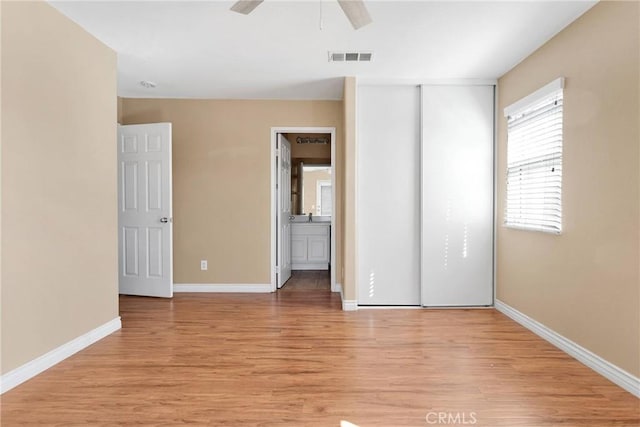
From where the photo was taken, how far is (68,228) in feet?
8.63

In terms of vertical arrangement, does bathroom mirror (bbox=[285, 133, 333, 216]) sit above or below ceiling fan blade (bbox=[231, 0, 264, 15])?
below

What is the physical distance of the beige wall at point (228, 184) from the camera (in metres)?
4.63

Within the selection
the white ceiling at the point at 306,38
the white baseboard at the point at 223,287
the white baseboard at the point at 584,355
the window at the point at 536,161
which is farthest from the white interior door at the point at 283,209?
the white baseboard at the point at 584,355

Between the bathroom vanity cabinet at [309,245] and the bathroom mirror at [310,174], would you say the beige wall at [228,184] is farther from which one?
the bathroom vanity cabinet at [309,245]

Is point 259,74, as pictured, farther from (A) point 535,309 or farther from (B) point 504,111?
(A) point 535,309

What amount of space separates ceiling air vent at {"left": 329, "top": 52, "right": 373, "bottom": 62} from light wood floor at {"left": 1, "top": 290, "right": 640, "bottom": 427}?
A: 2439 mm

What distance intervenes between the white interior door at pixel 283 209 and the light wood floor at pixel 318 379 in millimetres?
1497

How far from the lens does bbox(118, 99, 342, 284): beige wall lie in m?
4.63

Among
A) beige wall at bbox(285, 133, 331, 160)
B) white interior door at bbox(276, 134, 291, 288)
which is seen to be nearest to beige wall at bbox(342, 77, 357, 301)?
white interior door at bbox(276, 134, 291, 288)

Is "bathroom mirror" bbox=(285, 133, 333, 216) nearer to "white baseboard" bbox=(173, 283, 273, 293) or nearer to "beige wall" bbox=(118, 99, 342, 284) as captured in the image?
"beige wall" bbox=(118, 99, 342, 284)

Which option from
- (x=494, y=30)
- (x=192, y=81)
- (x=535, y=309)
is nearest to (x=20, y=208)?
(x=192, y=81)

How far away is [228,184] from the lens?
15.3 feet

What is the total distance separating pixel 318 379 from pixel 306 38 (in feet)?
8.29

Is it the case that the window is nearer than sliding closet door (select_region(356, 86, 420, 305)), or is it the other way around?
the window
